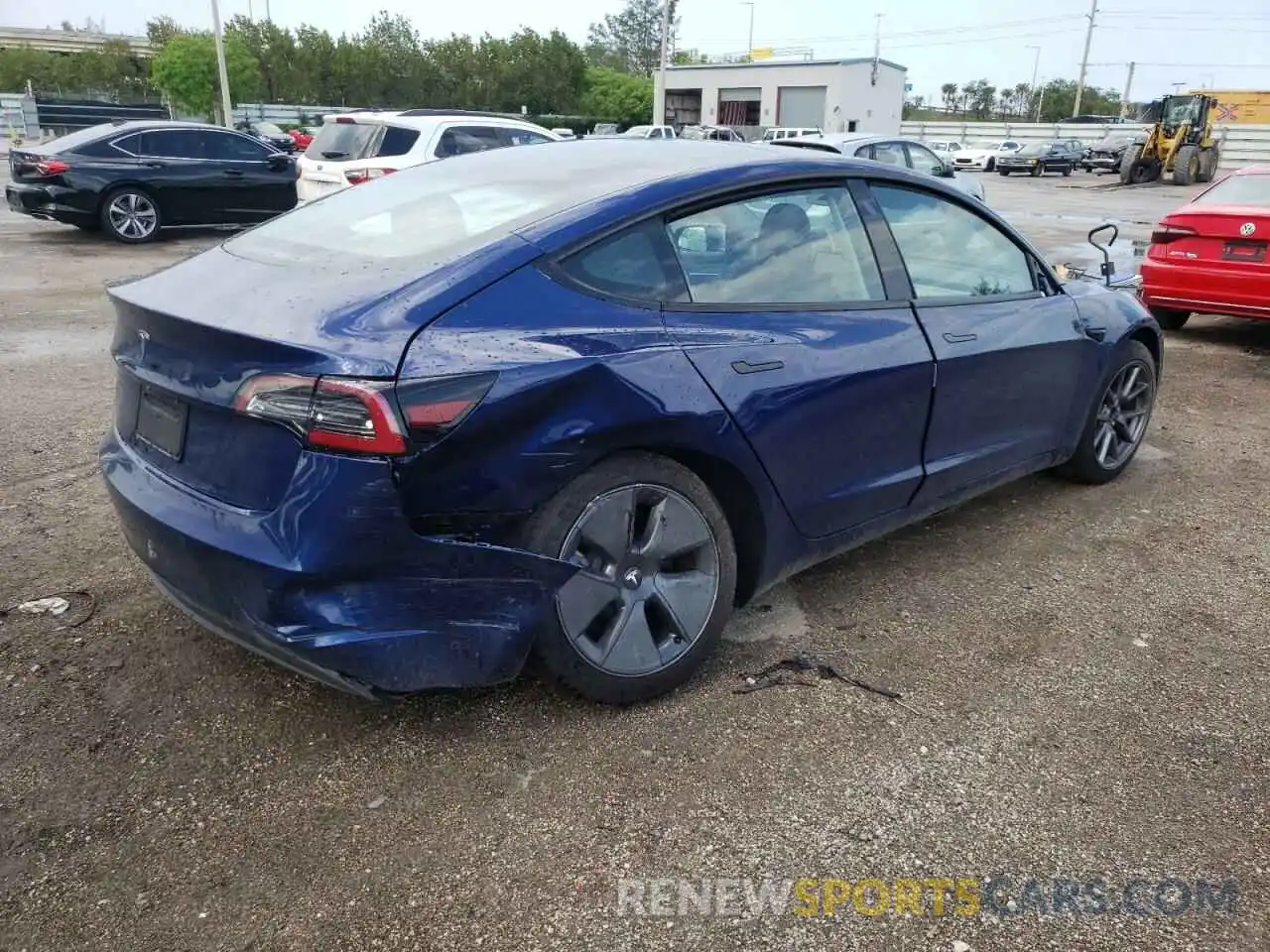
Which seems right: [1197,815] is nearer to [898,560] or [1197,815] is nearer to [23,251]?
[898,560]

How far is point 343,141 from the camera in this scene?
11555 mm

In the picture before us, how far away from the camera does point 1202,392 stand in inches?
268

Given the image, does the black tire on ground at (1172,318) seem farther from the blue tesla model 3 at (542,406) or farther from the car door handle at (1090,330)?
the blue tesla model 3 at (542,406)

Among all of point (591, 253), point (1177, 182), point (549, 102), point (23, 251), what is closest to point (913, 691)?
point (591, 253)

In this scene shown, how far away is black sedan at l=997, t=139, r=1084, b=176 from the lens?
124ft

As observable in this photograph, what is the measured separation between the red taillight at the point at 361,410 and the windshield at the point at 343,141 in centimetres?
970

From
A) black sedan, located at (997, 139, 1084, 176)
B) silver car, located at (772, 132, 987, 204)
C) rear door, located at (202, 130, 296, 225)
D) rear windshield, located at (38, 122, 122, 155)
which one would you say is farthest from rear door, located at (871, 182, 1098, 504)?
black sedan, located at (997, 139, 1084, 176)

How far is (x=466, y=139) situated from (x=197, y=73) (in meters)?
50.0

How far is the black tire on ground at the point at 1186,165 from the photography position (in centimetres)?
2991

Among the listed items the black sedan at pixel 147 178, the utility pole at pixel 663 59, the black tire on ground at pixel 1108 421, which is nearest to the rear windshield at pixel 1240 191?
the black tire on ground at pixel 1108 421

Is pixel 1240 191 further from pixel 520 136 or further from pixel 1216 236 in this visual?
pixel 520 136

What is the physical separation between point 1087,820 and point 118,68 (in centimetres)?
7489

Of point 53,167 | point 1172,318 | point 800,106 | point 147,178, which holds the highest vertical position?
point 800,106

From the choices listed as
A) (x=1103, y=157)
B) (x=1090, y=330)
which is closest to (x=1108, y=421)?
(x=1090, y=330)
